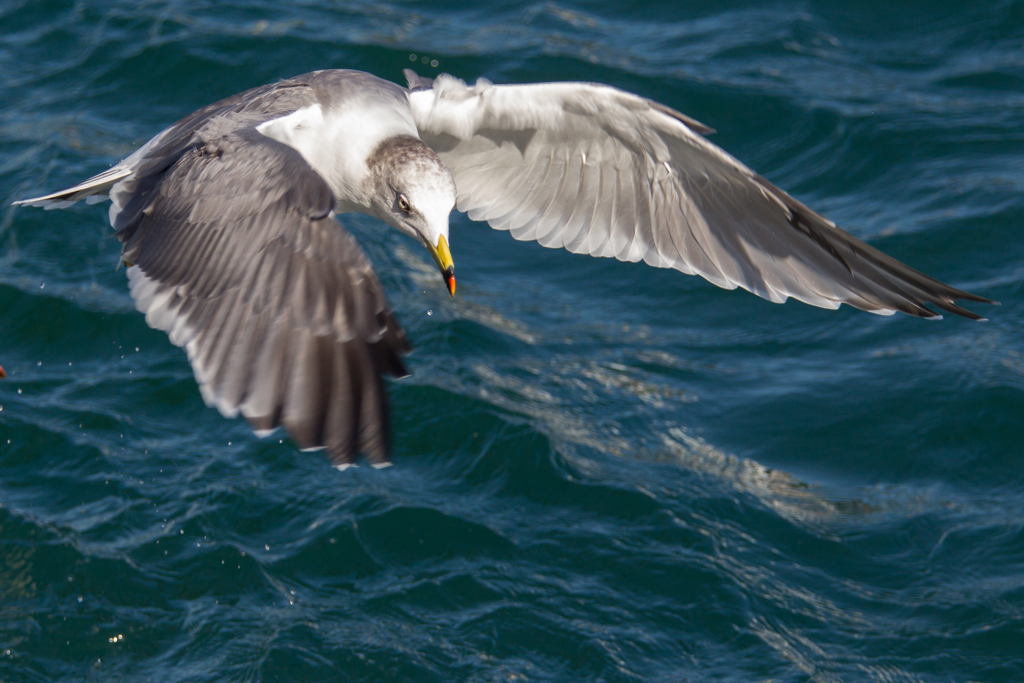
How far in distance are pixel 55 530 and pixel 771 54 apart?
6.63 metres

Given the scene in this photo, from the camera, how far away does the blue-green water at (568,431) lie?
5266mm

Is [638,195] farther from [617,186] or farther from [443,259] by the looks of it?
[443,259]

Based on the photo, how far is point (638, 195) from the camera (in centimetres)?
557

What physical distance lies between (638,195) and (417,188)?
1.50 m

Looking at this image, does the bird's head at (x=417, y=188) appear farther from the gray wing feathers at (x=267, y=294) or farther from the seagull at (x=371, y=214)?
the gray wing feathers at (x=267, y=294)

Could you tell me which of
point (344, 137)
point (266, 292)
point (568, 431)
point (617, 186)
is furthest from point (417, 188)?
point (568, 431)

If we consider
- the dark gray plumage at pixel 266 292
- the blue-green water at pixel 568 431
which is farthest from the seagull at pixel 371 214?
the blue-green water at pixel 568 431

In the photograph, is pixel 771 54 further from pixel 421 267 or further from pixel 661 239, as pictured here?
pixel 661 239

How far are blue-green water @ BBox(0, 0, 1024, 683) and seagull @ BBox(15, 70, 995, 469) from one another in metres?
1.39

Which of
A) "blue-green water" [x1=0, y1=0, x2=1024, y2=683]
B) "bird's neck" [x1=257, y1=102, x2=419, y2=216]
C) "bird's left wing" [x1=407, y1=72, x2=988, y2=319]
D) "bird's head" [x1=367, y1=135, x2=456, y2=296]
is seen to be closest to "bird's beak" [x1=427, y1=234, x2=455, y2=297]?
"bird's head" [x1=367, y1=135, x2=456, y2=296]

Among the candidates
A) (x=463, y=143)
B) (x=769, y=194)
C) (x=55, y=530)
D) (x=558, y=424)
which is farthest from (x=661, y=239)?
(x=55, y=530)

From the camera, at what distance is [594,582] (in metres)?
5.53

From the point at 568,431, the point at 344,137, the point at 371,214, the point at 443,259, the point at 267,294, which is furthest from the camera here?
→ the point at 568,431

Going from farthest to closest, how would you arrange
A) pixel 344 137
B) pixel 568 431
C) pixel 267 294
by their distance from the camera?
pixel 568 431, pixel 344 137, pixel 267 294
